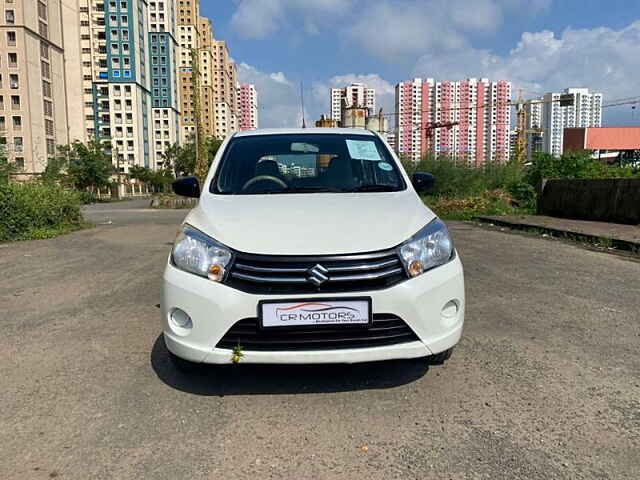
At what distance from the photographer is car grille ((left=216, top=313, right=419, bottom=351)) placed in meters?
2.49

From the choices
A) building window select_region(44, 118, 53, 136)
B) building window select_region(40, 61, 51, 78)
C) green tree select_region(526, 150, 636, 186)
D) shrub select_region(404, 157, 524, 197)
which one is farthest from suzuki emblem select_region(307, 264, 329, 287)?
building window select_region(40, 61, 51, 78)

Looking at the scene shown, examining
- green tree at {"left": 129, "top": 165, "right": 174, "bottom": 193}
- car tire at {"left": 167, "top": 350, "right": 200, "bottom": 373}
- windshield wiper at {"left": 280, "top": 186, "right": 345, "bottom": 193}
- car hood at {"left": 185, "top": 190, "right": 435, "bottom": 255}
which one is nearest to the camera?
car hood at {"left": 185, "top": 190, "right": 435, "bottom": 255}

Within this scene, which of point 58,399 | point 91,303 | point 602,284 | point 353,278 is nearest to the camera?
point 353,278

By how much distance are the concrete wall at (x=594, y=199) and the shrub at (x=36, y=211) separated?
12846 mm

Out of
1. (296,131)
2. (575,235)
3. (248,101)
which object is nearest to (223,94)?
(248,101)

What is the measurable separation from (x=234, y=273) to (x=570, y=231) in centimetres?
898

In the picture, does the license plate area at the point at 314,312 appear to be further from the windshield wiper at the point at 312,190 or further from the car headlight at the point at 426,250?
the windshield wiper at the point at 312,190

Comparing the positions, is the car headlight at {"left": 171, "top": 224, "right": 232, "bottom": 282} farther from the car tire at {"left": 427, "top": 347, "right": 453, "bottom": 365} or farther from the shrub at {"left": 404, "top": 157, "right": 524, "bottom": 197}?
the shrub at {"left": 404, "top": 157, "right": 524, "bottom": 197}

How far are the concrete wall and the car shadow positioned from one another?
991 centimetres

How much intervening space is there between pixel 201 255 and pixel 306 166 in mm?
1505

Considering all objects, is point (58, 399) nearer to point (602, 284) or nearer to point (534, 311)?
point (534, 311)

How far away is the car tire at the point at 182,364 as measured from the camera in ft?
9.39

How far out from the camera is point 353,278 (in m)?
2.47

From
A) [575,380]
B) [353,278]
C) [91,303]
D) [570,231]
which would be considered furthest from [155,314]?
[570,231]
